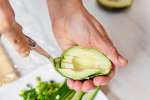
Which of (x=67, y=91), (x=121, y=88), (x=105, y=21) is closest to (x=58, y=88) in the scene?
(x=67, y=91)

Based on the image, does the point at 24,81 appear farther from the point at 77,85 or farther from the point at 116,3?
the point at 116,3

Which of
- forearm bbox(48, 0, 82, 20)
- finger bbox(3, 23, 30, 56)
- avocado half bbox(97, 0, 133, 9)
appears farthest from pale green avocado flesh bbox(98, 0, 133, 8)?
finger bbox(3, 23, 30, 56)

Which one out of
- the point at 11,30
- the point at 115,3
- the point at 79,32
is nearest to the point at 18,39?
the point at 11,30

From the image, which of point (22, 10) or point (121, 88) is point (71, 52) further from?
point (22, 10)

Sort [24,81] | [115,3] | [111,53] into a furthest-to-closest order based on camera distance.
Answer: [115,3] → [24,81] → [111,53]

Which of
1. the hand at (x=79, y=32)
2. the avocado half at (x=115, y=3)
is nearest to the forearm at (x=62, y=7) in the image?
the hand at (x=79, y=32)

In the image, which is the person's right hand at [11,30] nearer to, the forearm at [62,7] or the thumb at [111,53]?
the forearm at [62,7]
